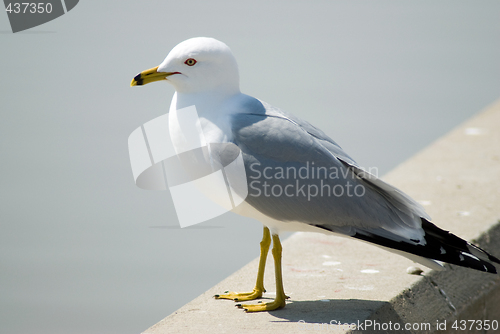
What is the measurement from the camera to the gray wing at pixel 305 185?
2.80 metres

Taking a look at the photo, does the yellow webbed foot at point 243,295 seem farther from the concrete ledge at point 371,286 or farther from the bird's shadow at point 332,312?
the bird's shadow at point 332,312

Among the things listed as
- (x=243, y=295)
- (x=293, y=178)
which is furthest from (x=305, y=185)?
(x=243, y=295)

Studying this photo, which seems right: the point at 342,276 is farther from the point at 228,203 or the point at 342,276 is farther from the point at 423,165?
the point at 423,165

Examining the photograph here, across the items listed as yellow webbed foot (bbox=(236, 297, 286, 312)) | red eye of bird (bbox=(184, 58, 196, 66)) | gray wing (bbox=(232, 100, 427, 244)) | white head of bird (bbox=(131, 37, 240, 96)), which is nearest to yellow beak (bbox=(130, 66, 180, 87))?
white head of bird (bbox=(131, 37, 240, 96))

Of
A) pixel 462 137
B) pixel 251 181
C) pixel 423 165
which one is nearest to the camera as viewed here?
pixel 251 181

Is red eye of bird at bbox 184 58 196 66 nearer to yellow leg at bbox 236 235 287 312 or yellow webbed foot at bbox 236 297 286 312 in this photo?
yellow leg at bbox 236 235 287 312

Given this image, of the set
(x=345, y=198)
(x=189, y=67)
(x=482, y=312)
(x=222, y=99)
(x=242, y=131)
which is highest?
(x=189, y=67)

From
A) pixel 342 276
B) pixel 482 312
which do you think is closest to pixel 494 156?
pixel 482 312

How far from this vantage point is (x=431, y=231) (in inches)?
114

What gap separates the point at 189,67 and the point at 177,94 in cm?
15

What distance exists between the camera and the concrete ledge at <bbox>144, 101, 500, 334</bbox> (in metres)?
2.88

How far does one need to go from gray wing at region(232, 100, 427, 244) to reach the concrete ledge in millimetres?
445

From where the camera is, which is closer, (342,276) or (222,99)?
(222,99)

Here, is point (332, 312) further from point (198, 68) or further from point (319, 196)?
point (198, 68)
